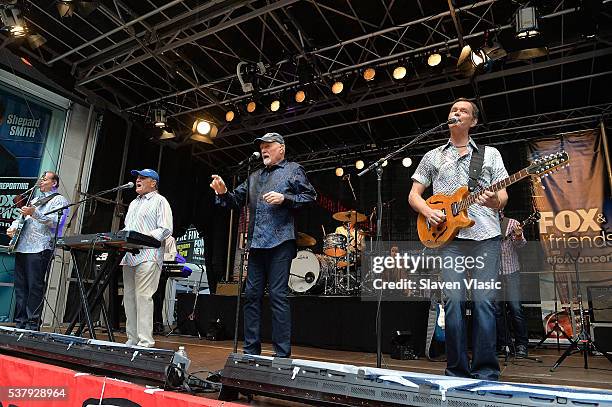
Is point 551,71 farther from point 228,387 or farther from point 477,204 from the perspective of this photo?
point 228,387

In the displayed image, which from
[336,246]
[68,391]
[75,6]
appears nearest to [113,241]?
[68,391]

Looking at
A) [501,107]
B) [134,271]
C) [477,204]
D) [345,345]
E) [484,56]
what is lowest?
[345,345]

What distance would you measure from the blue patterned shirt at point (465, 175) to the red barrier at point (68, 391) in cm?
178

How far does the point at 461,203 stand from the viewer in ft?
8.88

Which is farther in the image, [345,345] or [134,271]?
[345,345]

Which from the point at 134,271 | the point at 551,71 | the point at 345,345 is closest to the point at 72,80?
the point at 134,271

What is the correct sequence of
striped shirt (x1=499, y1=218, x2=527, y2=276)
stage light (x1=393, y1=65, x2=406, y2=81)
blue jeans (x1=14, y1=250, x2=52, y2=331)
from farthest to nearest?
stage light (x1=393, y1=65, x2=406, y2=81), striped shirt (x1=499, y1=218, x2=527, y2=276), blue jeans (x1=14, y1=250, x2=52, y2=331)

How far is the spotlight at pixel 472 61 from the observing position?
6637 mm

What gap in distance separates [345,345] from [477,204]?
13.3ft

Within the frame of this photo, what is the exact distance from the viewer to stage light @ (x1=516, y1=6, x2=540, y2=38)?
6.05m

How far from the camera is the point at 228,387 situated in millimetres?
2318

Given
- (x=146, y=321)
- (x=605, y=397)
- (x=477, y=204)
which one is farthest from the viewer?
(x=146, y=321)

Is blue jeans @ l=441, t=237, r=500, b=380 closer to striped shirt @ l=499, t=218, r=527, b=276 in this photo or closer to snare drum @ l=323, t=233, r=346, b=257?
striped shirt @ l=499, t=218, r=527, b=276

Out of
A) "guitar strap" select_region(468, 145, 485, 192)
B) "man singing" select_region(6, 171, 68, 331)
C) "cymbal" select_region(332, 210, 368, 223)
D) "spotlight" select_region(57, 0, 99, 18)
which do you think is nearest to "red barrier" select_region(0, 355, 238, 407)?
"guitar strap" select_region(468, 145, 485, 192)
